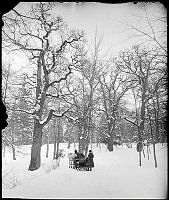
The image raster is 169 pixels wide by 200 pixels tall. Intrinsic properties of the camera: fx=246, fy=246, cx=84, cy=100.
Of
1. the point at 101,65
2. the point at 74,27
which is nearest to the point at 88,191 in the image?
the point at 74,27

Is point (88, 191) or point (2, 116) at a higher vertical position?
point (2, 116)

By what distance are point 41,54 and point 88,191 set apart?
35.5 feet

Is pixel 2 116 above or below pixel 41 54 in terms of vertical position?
below

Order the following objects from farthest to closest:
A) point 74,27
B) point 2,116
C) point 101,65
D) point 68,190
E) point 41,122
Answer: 1. point 101,65
2. point 74,27
3. point 41,122
4. point 68,190
5. point 2,116

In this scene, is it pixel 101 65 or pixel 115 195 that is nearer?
pixel 115 195

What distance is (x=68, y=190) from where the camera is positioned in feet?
27.8

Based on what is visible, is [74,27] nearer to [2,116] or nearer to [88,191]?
[88,191]

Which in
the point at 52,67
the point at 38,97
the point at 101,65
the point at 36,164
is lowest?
the point at 36,164

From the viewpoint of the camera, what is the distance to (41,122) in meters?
15.9

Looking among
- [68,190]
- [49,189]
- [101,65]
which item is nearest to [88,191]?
[68,190]

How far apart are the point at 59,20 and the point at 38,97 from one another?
526cm

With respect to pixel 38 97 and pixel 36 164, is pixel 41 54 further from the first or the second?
pixel 36 164

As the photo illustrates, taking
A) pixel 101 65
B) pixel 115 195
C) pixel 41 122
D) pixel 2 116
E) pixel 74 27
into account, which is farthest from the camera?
pixel 101 65

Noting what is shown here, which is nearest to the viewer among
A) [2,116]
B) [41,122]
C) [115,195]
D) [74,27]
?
[2,116]
